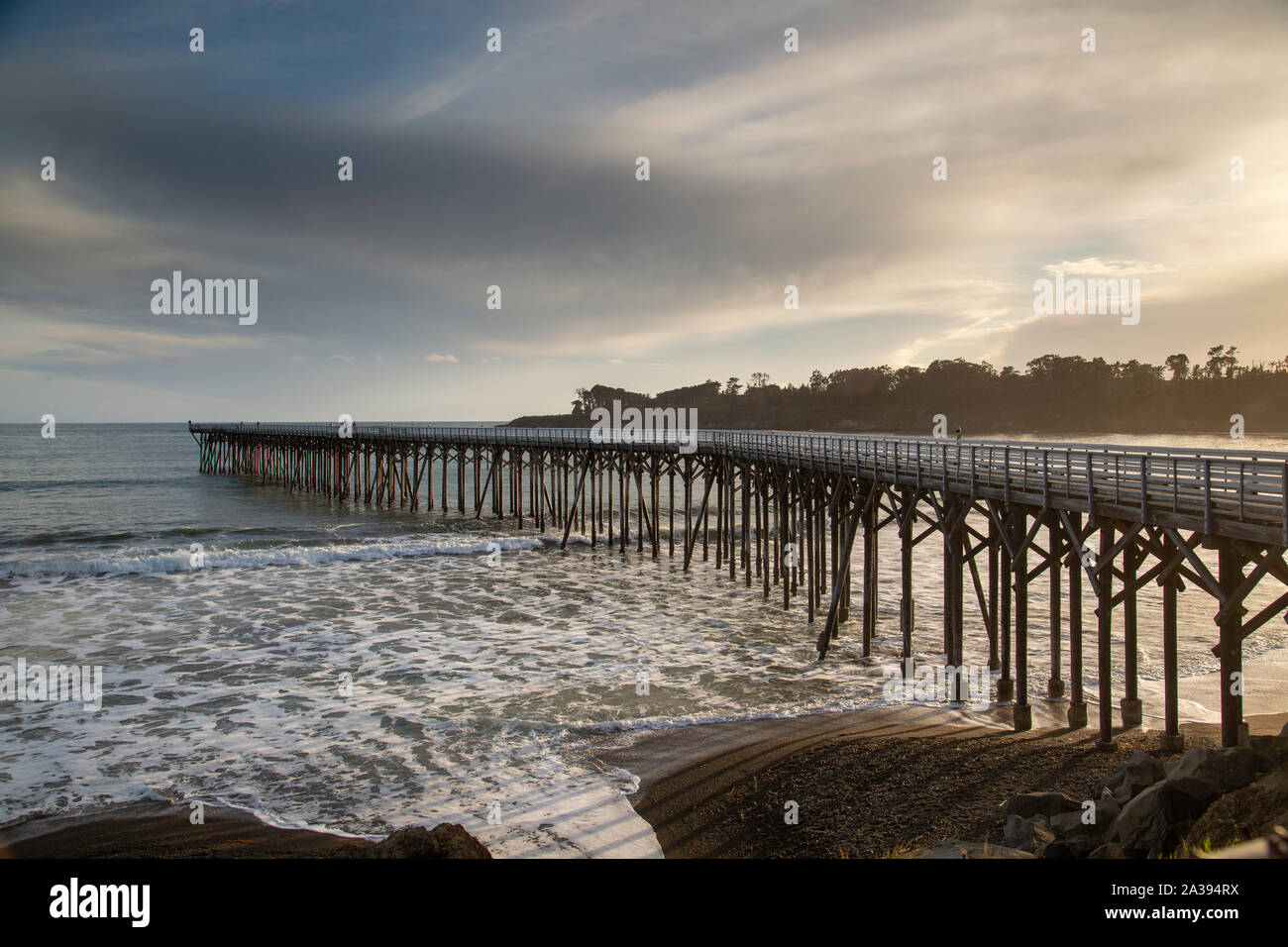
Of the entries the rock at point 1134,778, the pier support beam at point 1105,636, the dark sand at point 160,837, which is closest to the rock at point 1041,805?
the rock at point 1134,778

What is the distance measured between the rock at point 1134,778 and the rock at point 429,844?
23.0ft

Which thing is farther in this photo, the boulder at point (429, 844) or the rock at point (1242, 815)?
the boulder at point (429, 844)

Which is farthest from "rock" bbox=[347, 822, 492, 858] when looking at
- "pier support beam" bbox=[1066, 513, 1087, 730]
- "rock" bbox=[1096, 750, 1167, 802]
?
"pier support beam" bbox=[1066, 513, 1087, 730]

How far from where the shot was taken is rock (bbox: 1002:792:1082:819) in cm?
812

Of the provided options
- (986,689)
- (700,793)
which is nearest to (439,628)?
(700,793)

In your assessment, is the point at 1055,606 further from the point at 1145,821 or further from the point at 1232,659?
the point at 1145,821

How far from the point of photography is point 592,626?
20.5 meters

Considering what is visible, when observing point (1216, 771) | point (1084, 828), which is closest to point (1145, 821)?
point (1084, 828)

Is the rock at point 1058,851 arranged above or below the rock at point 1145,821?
below

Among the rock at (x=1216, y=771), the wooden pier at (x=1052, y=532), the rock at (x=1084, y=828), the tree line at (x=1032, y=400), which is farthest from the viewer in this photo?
the tree line at (x=1032, y=400)

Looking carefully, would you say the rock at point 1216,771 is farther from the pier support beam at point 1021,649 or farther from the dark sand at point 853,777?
the pier support beam at point 1021,649

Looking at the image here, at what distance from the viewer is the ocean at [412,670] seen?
1073 centimetres

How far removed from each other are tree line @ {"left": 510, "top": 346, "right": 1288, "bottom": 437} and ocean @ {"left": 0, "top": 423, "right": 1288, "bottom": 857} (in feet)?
300

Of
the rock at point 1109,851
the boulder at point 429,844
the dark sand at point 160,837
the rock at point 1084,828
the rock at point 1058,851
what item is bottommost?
the dark sand at point 160,837
